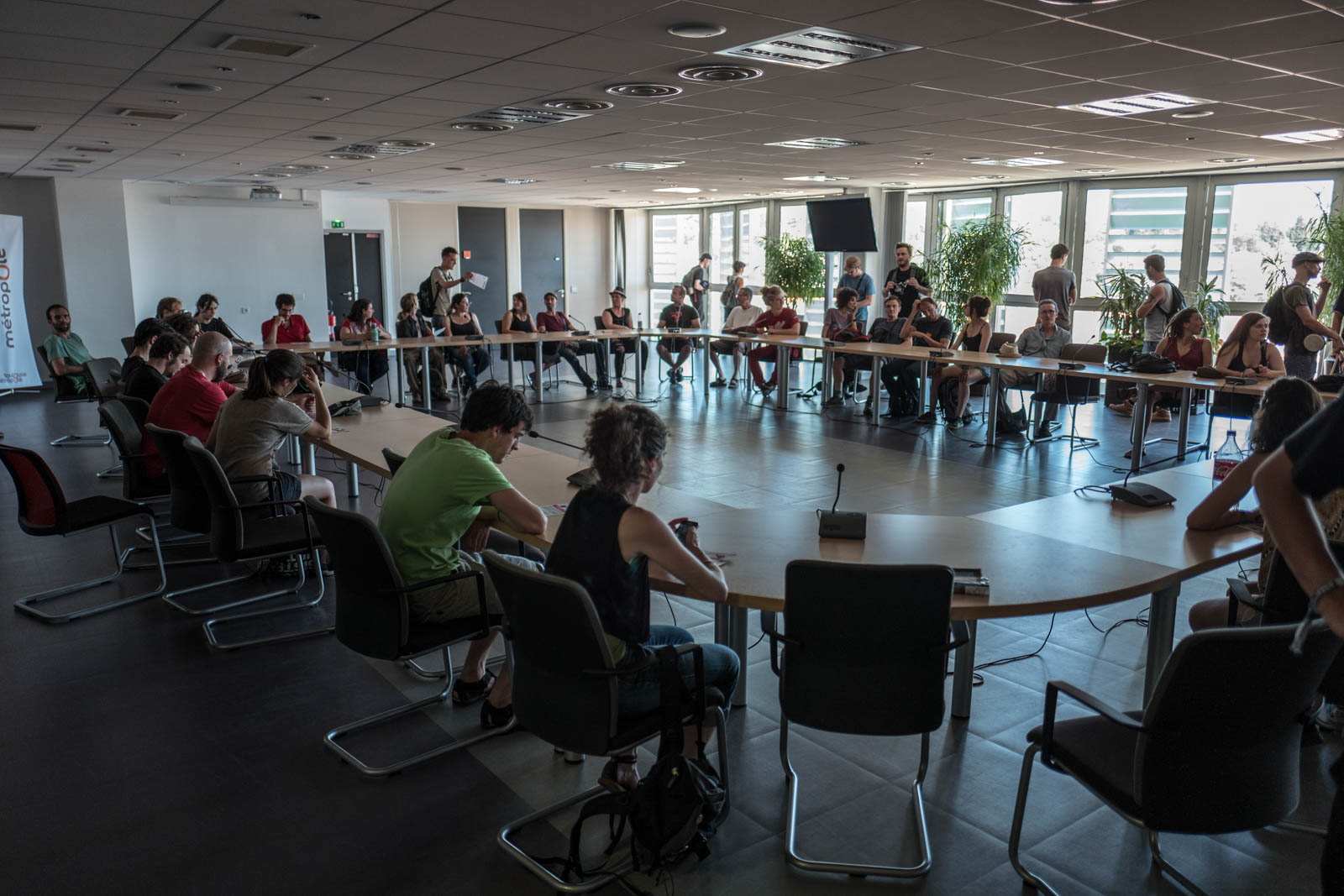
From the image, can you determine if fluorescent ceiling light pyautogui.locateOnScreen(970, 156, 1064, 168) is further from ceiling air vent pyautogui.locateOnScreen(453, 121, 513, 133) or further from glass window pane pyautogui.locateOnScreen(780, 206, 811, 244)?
glass window pane pyautogui.locateOnScreen(780, 206, 811, 244)

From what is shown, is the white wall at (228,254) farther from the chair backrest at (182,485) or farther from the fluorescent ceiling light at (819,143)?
the chair backrest at (182,485)

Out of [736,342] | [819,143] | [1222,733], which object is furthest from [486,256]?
[1222,733]

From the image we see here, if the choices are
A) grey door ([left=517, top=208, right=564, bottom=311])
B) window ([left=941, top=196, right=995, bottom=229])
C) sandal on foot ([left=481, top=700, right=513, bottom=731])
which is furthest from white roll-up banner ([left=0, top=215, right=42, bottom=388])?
window ([left=941, top=196, right=995, bottom=229])

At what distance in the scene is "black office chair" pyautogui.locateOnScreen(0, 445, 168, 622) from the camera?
418 cm

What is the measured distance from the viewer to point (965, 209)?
1373 centimetres

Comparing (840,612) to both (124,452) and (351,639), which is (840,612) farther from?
(124,452)

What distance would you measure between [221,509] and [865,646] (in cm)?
280

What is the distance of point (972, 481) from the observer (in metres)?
6.95

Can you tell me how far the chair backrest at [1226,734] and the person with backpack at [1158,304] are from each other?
304 inches

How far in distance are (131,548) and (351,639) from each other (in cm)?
298

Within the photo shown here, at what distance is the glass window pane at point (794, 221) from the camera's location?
15898 millimetres

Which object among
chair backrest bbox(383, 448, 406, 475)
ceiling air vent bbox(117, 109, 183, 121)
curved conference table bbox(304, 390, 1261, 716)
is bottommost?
curved conference table bbox(304, 390, 1261, 716)

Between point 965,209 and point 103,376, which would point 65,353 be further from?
point 965,209

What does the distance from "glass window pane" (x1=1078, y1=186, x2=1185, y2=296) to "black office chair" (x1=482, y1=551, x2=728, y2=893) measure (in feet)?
36.4
